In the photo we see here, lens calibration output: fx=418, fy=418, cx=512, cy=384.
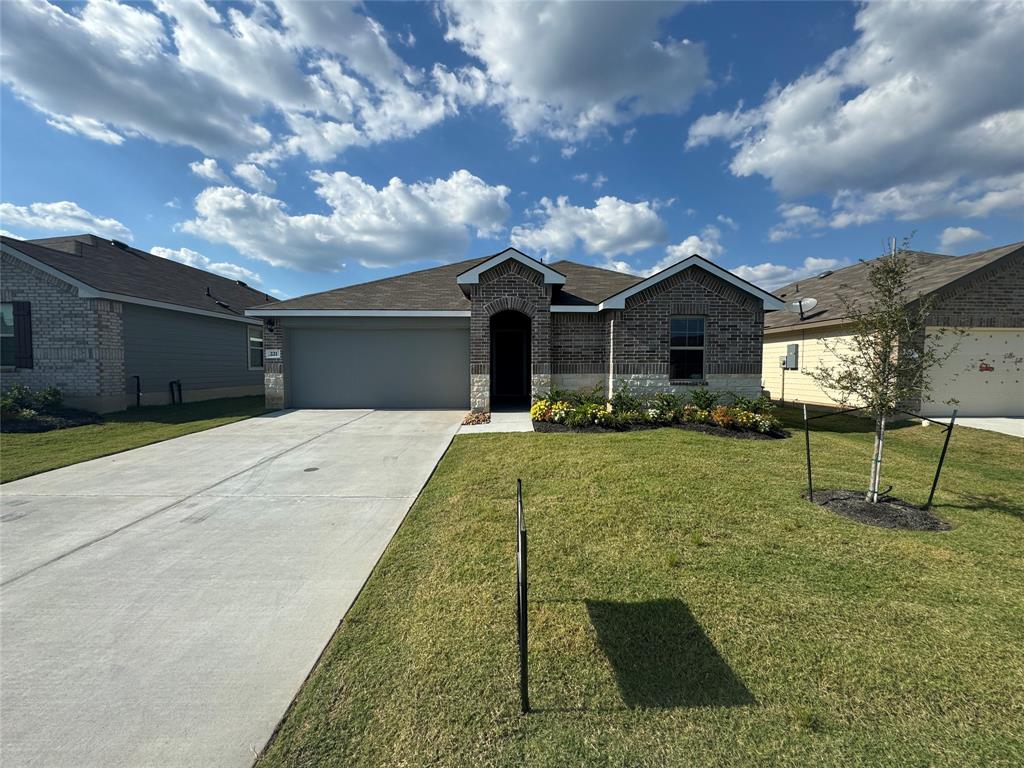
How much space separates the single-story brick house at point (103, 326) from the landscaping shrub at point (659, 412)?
43.2 ft

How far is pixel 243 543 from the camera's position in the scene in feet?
14.0

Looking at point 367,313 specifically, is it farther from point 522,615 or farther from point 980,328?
point 980,328

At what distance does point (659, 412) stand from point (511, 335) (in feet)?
21.9

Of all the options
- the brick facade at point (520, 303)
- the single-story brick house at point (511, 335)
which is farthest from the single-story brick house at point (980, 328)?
the brick facade at point (520, 303)

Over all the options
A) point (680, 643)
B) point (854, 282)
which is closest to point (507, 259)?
point (680, 643)

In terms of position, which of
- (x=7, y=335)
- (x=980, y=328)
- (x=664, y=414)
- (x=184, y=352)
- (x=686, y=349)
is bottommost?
(x=664, y=414)

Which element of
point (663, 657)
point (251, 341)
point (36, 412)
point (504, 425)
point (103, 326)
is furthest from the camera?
point (251, 341)

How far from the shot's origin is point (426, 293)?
564 inches

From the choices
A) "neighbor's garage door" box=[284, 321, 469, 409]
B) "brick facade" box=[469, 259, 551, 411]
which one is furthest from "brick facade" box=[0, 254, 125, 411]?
"brick facade" box=[469, 259, 551, 411]

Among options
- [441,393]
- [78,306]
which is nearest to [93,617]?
[441,393]

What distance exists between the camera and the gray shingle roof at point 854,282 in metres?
11.2

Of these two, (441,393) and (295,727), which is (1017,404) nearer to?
(441,393)

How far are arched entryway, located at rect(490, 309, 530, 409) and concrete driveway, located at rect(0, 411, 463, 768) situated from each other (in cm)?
864

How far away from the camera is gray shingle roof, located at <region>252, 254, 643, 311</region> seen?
13.1 m
